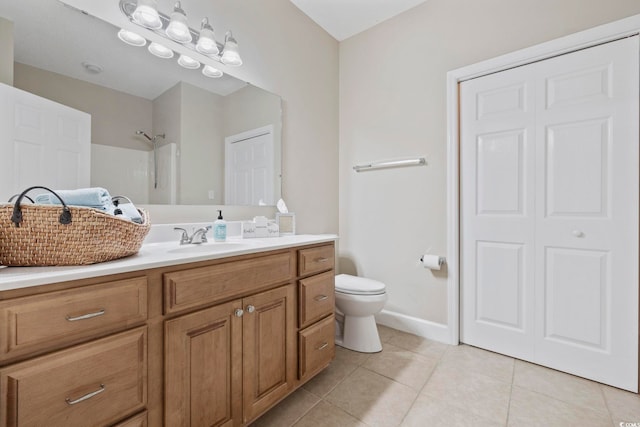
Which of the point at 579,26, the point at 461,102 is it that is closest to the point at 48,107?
the point at 461,102

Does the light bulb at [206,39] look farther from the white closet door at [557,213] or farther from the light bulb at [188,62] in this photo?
the white closet door at [557,213]

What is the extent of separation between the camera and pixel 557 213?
5.65 feet

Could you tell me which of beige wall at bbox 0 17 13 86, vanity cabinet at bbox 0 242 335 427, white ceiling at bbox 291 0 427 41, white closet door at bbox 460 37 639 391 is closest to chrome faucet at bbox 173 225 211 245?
vanity cabinet at bbox 0 242 335 427

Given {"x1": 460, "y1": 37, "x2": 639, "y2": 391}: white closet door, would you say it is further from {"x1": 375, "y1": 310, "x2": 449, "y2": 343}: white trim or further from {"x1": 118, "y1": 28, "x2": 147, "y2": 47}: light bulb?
{"x1": 118, "y1": 28, "x2": 147, "y2": 47}: light bulb

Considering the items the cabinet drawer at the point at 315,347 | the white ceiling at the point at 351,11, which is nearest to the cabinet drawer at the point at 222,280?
the cabinet drawer at the point at 315,347

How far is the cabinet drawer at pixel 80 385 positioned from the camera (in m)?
0.66

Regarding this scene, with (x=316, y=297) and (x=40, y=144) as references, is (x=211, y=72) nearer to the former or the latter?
(x=40, y=144)

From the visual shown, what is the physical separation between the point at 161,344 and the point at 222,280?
274mm

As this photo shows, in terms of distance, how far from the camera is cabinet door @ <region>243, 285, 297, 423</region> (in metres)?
1.17

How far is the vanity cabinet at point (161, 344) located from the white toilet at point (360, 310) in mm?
527

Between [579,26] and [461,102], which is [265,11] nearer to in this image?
[461,102]

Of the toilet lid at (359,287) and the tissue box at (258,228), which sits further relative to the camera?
the toilet lid at (359,287)

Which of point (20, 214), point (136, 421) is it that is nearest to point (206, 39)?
point (20, 214)

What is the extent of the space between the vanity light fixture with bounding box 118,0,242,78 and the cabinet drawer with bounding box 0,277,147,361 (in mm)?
1239
